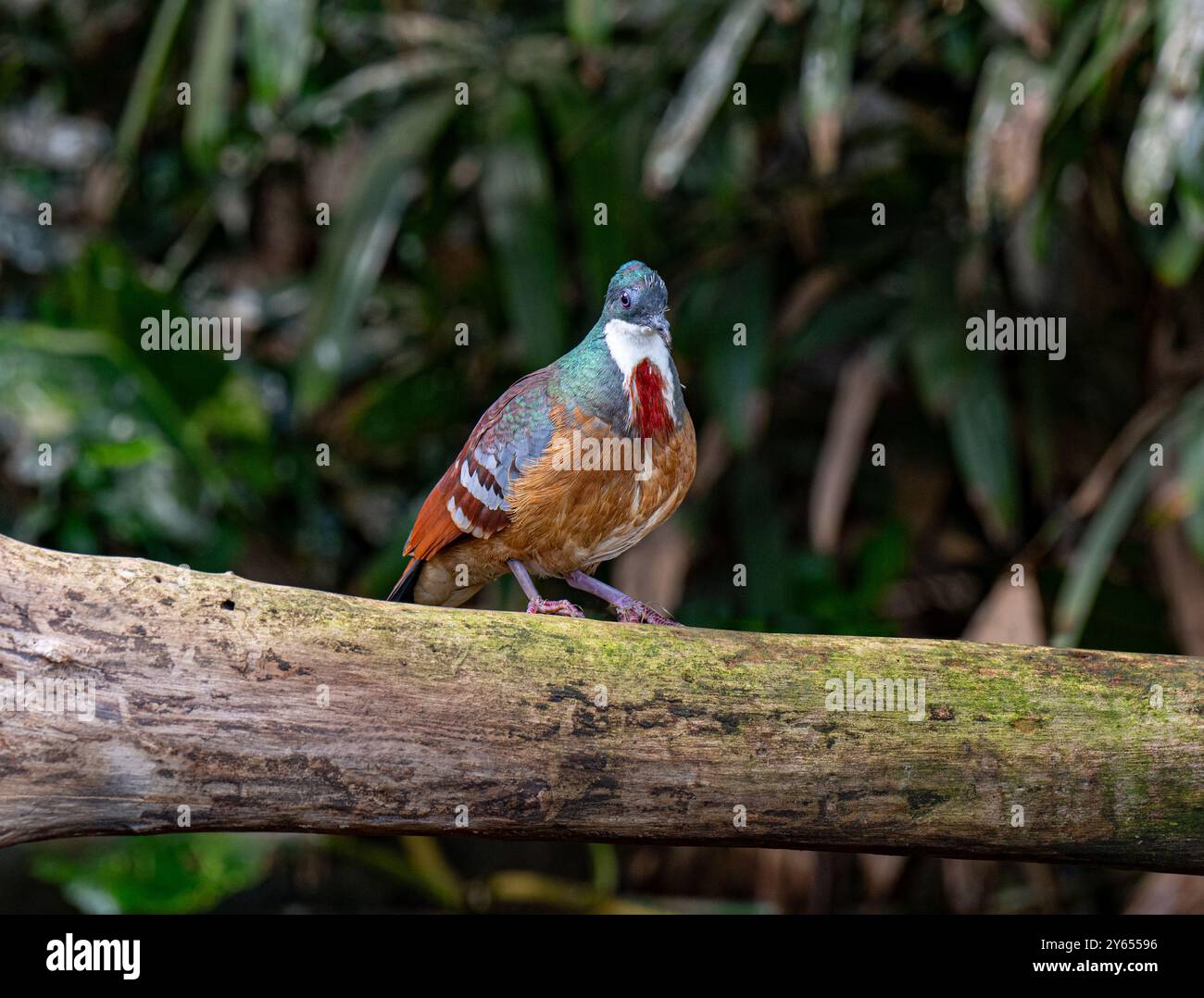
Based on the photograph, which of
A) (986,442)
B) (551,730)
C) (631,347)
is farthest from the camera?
(986,442)

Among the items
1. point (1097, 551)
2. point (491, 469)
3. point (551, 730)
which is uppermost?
point (491, 469)

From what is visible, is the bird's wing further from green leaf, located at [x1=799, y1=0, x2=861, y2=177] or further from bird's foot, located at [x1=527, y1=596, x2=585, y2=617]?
green leaf, located at [x1=799, y1=0, x2=861, y2=177]

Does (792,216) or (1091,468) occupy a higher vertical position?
(792,216)

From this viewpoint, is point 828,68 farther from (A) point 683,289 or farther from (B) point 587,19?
(A) point 683,289

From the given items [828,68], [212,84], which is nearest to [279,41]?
[212,84]

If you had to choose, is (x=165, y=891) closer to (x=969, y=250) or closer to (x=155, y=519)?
(x=155, y=519)

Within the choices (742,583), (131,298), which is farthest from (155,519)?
(742,583)

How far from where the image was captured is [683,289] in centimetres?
532

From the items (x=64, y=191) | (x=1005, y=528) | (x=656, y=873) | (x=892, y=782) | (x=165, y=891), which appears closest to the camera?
(x=892, y=782)

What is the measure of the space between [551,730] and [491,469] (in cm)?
55

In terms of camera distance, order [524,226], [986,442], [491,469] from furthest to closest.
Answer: [986,442], [524,226], [491,469]

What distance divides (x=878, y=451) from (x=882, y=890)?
1.74 metres

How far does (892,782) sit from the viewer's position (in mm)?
2312

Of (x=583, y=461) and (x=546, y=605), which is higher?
(x=583, y=461)
